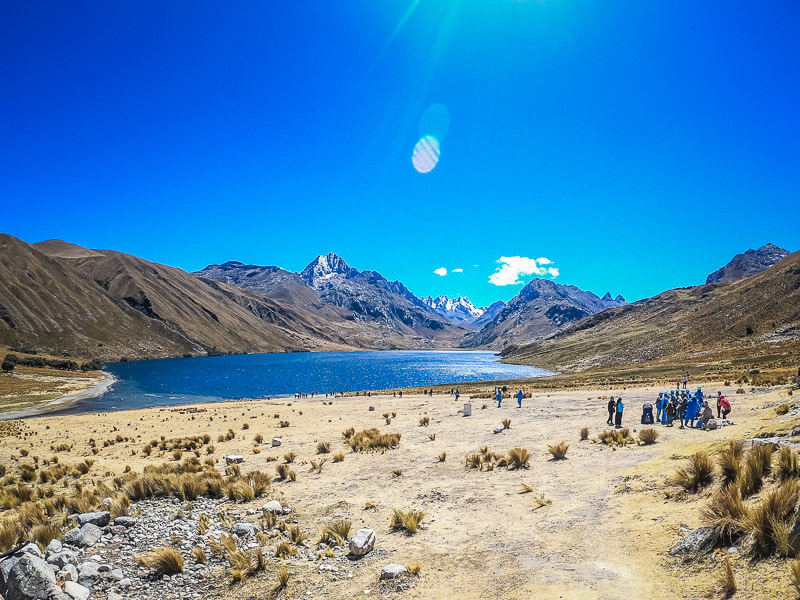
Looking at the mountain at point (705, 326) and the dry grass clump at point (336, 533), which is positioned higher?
the mountain at point (705, 326)

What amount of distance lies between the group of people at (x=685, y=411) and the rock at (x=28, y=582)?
25.1 metres

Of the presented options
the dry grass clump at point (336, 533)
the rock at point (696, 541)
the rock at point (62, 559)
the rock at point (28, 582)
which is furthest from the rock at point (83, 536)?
the rock at point (696, 541)

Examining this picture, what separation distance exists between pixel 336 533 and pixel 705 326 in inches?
5239

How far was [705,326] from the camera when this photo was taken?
111625 millimetres

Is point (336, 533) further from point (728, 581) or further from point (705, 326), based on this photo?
point (705, 326)

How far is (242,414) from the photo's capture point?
4634cm

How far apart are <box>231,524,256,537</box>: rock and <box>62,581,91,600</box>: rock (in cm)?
371

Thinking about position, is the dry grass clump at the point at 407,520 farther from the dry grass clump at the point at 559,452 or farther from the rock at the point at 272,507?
the dry grass clump at the point at 559,452

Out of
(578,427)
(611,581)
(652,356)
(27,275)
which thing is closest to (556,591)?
(611,581)

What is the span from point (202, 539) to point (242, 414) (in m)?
37.2

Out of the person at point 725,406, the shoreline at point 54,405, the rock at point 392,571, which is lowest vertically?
the shoreline at point 54,405

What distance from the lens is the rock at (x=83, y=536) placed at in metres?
11.3

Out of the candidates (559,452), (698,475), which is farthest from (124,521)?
(698,475)

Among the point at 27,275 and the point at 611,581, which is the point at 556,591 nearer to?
the point at 611,581
